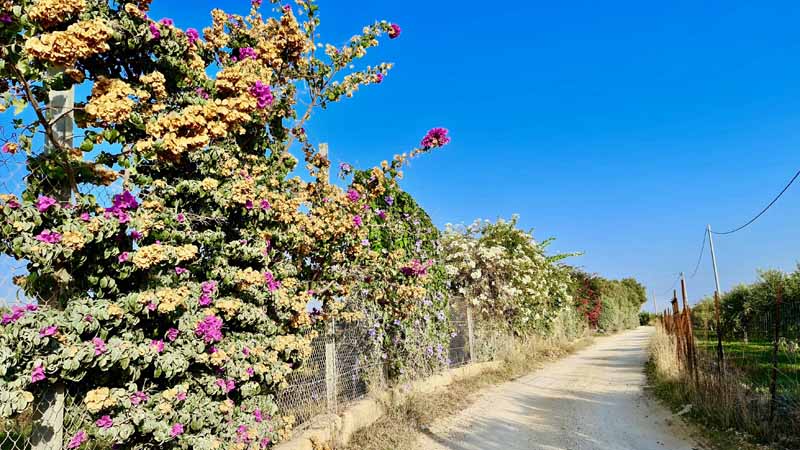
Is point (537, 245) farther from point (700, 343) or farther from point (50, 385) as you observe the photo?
point (50, 385)

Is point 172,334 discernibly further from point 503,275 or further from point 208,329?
point 503,275

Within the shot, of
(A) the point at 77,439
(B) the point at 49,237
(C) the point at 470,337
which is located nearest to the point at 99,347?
(A) the point at 77,439

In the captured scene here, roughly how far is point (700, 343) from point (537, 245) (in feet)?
27.0

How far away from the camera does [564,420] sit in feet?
23.4

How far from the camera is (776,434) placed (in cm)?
544

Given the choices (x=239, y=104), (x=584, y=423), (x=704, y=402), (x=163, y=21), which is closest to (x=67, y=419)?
(x=239, y=104)

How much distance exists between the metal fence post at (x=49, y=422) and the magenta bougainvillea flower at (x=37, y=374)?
0.24m

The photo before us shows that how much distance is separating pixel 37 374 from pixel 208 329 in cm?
95

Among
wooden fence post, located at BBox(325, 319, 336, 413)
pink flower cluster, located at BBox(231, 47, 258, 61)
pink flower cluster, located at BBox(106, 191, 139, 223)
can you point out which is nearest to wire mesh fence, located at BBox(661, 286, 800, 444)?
wooden fence post, located at BBox(325, 319, 336, 413)

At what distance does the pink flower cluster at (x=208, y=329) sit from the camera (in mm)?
3297

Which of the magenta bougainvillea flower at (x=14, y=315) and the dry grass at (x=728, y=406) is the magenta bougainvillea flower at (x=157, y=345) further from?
the dry grass at (x=728, y=406)

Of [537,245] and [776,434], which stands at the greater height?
[537,245]

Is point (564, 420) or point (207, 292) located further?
point (564, 420)

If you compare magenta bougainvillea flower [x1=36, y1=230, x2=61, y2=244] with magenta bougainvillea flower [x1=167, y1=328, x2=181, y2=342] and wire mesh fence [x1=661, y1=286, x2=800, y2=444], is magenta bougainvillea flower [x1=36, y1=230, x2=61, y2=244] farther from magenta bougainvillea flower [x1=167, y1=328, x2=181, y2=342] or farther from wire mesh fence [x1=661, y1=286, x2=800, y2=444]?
wire mesh fence [x1=661, y1=286, x2=800, y2=444]
